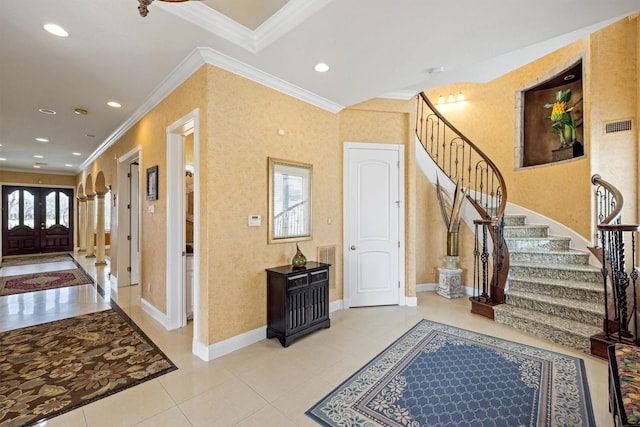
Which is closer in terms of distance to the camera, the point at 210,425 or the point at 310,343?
the point at 210,425

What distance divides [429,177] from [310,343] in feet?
11.7

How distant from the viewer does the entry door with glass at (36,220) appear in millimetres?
9609

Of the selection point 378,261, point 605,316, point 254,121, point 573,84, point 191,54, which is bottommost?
point 605,316

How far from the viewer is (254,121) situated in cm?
323

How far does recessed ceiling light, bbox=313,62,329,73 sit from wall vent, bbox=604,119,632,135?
394 centimetres

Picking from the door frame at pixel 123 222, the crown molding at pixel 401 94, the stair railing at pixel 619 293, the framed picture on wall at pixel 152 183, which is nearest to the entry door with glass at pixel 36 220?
the door frame at pixel 123 222

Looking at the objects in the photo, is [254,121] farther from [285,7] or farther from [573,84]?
[573,84]

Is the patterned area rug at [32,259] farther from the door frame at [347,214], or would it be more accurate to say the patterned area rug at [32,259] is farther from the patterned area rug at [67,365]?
the door frame at [347,214]

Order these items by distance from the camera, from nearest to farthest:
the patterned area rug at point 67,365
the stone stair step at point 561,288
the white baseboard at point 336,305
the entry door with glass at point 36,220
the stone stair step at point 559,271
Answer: the patterned area rug at point 67,365 → the stone stair step at point 561,288 → the stone stair step at point 559,271 → the white baseboard at point 336,305 → the entry door with glass at point 36,220

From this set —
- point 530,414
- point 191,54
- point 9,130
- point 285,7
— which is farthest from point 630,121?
point 9,130

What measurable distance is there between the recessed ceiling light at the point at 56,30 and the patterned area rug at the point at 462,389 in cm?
368

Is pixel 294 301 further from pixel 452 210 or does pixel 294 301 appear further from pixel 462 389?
pixel 452 210

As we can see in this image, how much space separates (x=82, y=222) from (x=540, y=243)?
13.3 m

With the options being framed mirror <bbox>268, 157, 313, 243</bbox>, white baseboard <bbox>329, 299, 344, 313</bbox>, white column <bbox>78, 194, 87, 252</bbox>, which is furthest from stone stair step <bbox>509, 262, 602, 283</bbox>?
white column <bbox>78, 194, 87, 252</bbox>
